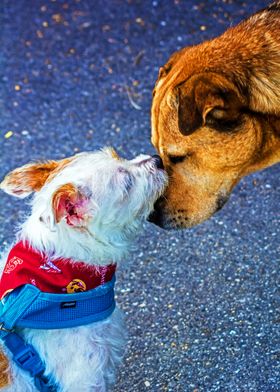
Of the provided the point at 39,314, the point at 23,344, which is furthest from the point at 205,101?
the point at 23,344

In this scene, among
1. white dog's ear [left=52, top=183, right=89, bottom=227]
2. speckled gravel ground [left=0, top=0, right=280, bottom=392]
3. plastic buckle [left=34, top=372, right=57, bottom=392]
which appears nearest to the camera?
white dog's ear [left=52, top=183, right=89, bottom=227]

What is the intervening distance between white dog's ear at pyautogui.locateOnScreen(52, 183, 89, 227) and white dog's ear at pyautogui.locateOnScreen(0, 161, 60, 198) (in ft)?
0.88

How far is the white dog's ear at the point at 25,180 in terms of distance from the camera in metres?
3.35

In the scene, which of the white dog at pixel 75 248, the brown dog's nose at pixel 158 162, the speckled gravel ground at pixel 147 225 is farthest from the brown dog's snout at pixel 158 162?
the speckled gravel ground at pixel 147 225

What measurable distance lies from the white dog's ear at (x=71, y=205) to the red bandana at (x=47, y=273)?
19 centimetres

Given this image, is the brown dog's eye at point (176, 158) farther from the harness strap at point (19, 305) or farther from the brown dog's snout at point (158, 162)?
the harness strap at point (19, 305)

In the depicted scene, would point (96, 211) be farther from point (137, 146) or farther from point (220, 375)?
point (137, 146)

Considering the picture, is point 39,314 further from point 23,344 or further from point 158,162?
point 158,162

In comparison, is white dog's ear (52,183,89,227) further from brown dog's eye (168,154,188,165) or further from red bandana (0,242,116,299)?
brown dog's eye (168,154,188,165)

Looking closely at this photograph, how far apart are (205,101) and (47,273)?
1.06 meters

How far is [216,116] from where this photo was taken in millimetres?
3559

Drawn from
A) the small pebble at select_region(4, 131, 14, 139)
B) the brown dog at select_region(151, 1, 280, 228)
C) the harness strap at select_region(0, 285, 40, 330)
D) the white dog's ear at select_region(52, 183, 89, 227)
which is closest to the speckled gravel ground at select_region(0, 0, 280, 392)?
the small pebble at select_region(4, 131, 14, 139)

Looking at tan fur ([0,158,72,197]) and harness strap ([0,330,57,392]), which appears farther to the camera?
tan fur ([0,158,72,197])

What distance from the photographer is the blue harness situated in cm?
310
